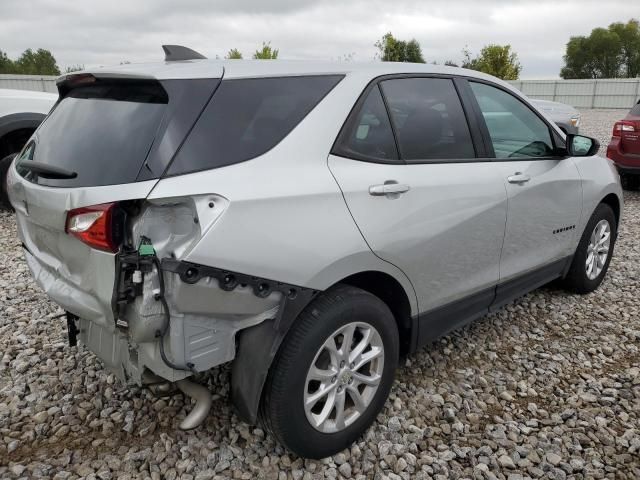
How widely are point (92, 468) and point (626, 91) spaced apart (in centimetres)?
3492

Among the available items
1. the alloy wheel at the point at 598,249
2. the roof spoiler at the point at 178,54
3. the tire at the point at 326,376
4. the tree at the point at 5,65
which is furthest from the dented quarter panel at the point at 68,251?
the tree at the point at 5,65

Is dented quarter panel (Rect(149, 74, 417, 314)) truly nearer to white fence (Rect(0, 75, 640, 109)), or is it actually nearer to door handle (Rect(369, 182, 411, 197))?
door handle (Rect(369, 182, 411, 197))

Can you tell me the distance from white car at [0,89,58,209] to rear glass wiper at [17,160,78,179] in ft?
15.0

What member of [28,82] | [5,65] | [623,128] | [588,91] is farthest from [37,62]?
[623,128]

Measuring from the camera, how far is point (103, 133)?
2.15m

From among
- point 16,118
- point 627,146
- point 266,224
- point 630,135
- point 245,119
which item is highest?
point 245,119

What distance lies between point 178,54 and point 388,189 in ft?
3.87

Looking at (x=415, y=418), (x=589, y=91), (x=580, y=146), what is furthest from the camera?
(x=589, y=91)

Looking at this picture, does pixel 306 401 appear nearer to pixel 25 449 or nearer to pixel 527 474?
pixel 527 474

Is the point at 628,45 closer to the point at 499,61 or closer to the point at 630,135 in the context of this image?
the point at 499,61

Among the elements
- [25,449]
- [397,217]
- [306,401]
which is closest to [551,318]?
[397,217]

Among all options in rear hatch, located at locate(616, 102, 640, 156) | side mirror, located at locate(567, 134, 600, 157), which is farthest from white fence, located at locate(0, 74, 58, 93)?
side mirror, located at locate(567, 134, 600, 157)

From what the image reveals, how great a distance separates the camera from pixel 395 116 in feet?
8.50

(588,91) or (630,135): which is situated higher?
(588,91)
